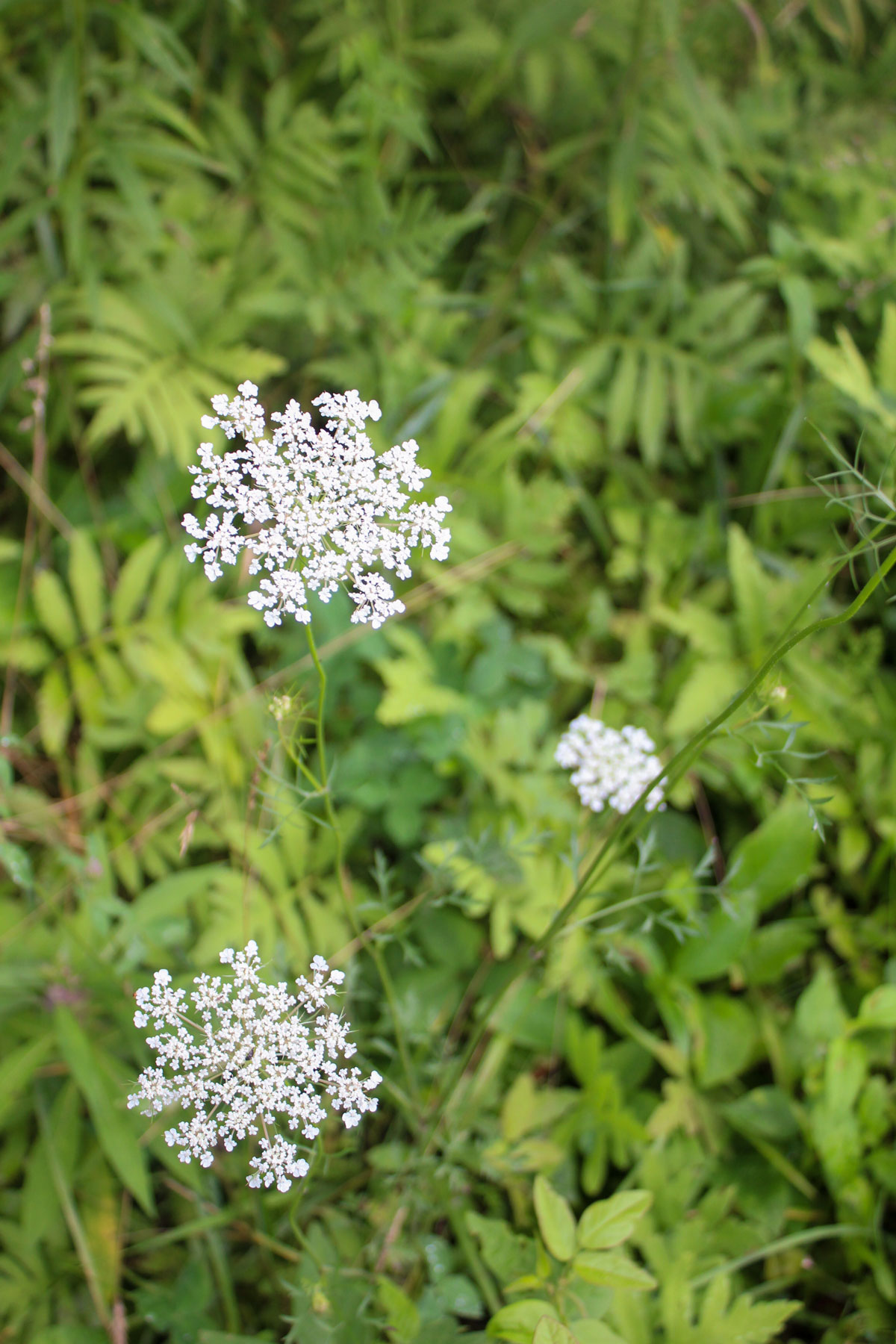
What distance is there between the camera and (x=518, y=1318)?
5.79ft

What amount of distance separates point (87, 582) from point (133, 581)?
158 millimetres

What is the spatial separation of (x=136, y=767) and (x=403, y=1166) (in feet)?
5.27

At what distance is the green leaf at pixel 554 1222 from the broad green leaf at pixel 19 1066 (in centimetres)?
144

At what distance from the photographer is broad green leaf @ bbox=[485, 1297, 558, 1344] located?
69.0 inches

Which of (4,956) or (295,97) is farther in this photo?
(295,97)

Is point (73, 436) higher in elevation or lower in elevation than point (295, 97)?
lower

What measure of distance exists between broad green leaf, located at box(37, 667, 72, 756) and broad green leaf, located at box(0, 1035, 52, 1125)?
946 mm

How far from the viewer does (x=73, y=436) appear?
3424 millimetres

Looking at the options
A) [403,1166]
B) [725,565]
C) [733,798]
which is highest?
[725,565]

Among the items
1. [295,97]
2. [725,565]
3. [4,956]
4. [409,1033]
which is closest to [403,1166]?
[409,1033]

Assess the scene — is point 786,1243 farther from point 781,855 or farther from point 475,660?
point 475,660

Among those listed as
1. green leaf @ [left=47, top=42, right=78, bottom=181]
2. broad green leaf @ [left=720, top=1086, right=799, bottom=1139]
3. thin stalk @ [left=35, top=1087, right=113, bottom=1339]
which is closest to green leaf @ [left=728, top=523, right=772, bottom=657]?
broad green leaf @ [left=720, top=1086, right=799, bottom=1139]

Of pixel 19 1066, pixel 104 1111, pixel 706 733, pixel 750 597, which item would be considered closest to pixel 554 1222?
pixel 706 733

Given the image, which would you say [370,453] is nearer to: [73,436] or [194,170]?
[73,436]
